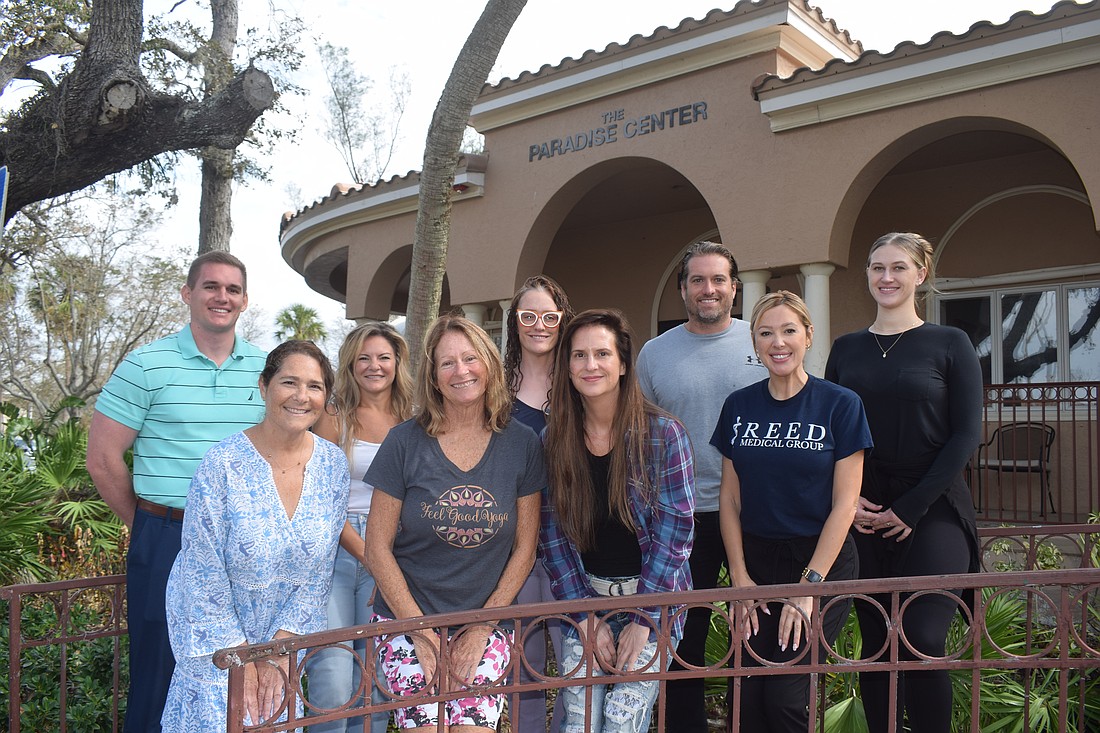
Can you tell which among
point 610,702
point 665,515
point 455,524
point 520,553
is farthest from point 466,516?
point 610,702

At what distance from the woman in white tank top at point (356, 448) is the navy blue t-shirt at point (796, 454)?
1394 mm

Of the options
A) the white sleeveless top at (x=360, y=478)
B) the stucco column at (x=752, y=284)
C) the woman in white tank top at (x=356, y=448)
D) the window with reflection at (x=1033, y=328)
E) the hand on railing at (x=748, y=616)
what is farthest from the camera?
the window with reflection at (x=1033, y=328)

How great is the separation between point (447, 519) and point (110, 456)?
1.50m

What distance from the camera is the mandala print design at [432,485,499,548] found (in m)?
2.75

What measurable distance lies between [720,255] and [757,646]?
5.05 feet

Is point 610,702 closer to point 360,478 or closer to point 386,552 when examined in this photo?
point 386,552

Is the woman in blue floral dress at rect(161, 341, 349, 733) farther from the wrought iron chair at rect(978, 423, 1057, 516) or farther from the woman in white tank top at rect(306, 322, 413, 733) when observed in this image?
the wrought iron chair at rect(978, 423, 1057, 516)

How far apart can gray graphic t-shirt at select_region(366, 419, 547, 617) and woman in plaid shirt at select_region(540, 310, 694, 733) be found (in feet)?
0.72

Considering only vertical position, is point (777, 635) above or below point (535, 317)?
below

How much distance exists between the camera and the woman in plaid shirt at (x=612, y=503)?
2.84 meters

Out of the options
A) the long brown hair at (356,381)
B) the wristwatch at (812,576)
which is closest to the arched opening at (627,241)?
the long brown hair at (356,381)

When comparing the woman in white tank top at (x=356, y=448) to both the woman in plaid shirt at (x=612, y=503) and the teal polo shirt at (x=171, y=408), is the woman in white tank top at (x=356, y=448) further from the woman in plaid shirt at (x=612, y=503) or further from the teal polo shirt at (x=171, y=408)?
the woman in plaid shirt at (x=612, y=503)

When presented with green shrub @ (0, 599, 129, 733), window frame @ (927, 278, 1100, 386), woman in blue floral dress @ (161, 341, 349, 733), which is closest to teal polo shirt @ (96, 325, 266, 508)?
woman in blue floral dress @ (161, 341, 349, 733)

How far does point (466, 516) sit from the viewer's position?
108 inches
